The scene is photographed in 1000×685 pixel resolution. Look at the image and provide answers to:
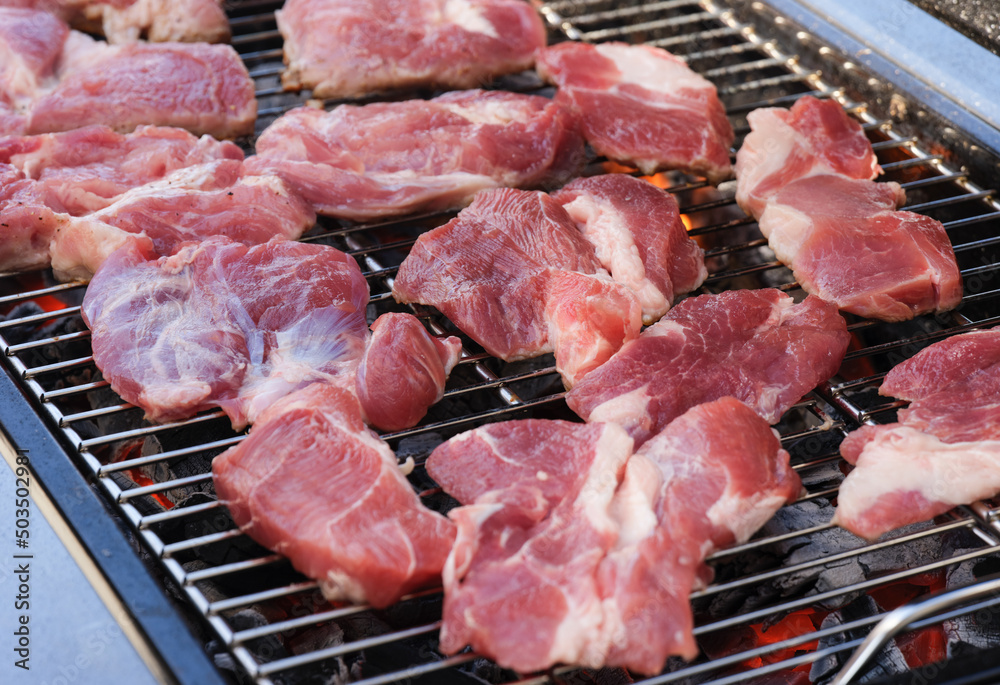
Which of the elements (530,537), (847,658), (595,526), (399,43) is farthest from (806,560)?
(399,43)

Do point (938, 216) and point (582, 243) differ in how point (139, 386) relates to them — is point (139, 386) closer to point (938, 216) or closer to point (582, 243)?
point (582, 243)

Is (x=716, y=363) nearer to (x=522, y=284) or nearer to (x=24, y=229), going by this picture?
(x=522, y=284)

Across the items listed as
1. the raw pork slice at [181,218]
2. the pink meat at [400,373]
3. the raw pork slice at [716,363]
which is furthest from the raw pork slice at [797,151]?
the raw pork slice at [181,218]

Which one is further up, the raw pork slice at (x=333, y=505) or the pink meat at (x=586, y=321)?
the pink meat at (x=586, y=321)

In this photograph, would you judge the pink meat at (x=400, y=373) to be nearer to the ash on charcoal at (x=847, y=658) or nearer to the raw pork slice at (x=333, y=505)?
the raw pork slice at (x=333, y=505)

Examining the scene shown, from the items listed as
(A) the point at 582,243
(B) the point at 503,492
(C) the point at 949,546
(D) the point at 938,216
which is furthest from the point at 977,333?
(B) the point at 503,492

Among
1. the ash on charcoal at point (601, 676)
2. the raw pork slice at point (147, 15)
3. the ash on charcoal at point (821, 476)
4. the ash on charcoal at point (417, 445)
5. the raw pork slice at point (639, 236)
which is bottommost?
the ash on charcoal at point (601, 676)
